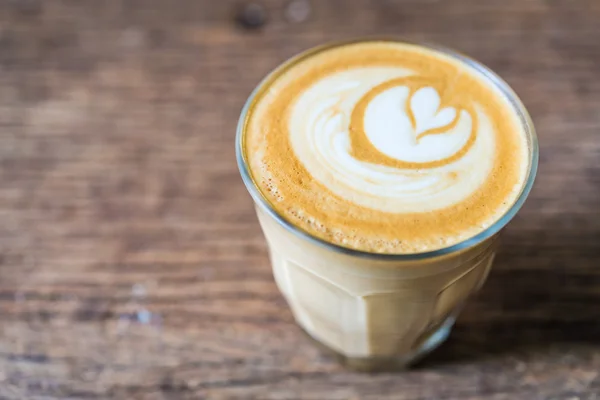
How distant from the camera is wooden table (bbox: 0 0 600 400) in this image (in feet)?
2.61

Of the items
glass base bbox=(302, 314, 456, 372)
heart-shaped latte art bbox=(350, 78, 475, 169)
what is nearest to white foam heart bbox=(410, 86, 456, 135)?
heart-shaped latte art bbox=(350, 78, 475, 169)

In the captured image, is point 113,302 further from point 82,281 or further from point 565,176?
point 565,176

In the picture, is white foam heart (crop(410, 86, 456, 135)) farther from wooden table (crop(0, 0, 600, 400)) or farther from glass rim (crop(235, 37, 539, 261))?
wooden table (crop(0, 0, 600, 400))

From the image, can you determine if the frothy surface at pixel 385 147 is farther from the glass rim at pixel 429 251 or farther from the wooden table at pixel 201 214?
the wooden table at pixel 201 214

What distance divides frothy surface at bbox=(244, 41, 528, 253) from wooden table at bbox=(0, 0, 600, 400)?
0.25m

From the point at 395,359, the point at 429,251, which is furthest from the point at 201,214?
the point at 429,251

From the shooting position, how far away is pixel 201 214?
3.06ft

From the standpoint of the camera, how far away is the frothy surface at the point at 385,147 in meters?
0.62

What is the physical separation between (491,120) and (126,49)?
688 millimetres

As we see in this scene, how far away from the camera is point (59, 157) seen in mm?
997

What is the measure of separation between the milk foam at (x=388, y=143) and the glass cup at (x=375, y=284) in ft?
0.17

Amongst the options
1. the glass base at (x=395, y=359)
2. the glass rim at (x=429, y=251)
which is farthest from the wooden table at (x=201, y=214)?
the glass rim at (x=429, y=251)

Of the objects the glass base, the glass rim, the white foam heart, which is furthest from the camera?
the glass base

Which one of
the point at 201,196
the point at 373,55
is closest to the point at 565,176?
the point at 373,55
